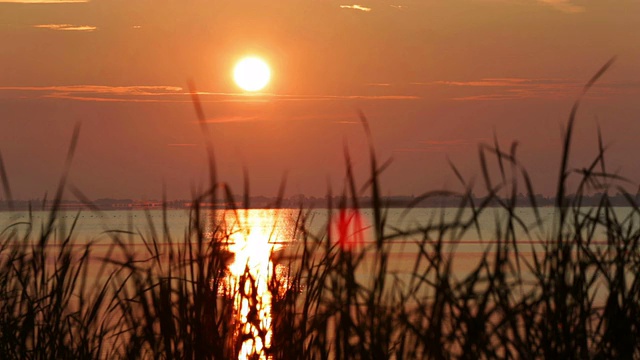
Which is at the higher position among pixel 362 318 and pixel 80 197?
pixel 80 197

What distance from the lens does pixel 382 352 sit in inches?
134

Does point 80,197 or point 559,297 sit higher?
point 80,197

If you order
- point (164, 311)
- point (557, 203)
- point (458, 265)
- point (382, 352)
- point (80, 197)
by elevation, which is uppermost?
point (458, 265)

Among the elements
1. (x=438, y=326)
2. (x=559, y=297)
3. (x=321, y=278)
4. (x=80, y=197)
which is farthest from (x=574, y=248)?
(x=80, y=197)

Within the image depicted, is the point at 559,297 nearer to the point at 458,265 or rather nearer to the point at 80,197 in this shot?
the point at 80,197

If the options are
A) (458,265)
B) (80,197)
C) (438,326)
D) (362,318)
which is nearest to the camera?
(438,326)

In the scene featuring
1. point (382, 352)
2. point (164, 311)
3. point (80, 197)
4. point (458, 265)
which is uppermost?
point (458, 265)

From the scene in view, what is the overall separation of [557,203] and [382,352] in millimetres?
841

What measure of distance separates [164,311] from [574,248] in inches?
64.6

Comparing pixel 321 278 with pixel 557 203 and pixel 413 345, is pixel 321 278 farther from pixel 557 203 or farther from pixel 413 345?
pixel 557 203

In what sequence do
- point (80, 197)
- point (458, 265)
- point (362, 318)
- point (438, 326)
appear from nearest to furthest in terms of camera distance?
point (438, 326) < point (362, 318) < point (80, 197) < point (458, 265)

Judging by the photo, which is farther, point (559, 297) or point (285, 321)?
point (285, 321)

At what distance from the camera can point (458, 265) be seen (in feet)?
83.8

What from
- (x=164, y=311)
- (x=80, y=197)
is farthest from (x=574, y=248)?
(x=80, y=197)
